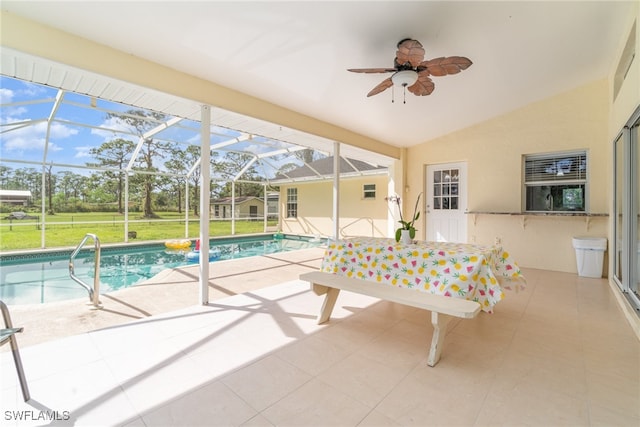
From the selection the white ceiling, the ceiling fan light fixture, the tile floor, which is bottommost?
the tile floor

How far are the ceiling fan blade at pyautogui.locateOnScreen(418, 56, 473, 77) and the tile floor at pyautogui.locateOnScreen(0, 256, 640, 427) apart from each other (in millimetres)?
2386

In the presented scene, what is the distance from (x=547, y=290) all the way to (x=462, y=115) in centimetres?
337

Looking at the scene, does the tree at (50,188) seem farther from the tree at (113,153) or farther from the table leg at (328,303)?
the table leg at (328,303)

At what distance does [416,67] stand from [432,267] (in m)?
1.86

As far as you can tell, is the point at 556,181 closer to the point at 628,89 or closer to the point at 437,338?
the point at 628,89

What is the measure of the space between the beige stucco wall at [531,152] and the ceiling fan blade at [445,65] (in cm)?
399

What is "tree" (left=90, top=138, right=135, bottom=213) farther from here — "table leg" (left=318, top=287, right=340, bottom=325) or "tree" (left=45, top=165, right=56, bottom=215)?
"table leg" (left=318, top=287, right=340, bottom=325)

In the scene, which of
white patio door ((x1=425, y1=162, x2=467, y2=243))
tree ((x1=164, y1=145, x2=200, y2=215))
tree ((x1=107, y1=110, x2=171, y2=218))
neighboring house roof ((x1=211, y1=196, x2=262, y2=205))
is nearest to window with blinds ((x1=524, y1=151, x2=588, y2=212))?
white patio door ((x1=425, y1=162, x2=467, y2=243))

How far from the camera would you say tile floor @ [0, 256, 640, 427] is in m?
1.56

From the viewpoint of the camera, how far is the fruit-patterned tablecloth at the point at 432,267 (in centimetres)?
219

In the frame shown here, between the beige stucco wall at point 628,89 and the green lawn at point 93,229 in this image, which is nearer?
the beige stucco wall at point 628,89

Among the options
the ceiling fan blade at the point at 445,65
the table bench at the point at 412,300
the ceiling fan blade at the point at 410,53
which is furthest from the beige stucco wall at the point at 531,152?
the table bench at the point at 412,300

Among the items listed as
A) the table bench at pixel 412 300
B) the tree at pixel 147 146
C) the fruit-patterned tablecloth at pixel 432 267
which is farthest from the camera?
the tree at pixel 147 146

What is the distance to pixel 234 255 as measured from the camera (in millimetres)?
8133
